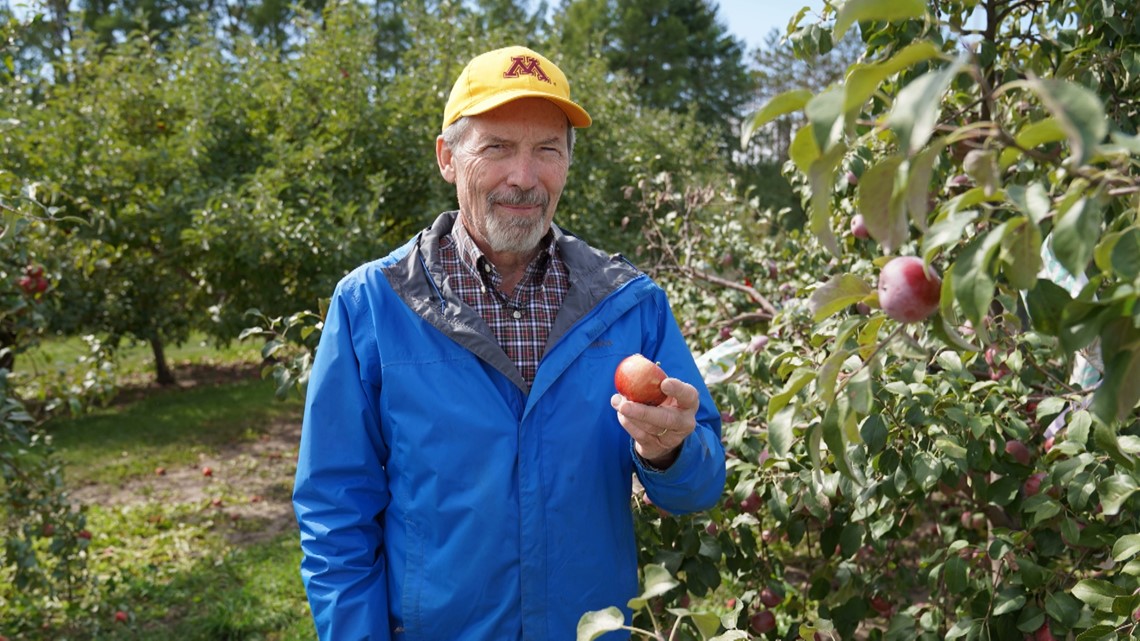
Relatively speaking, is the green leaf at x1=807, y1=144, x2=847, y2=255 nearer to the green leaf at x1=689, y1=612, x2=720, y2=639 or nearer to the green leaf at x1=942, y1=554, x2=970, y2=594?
the green leaf at x1=689, y1=612, x2=720, y2=639

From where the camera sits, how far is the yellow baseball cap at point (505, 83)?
1.50 meters

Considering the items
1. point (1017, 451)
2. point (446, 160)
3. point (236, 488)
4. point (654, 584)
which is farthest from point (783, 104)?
point (236, 488)

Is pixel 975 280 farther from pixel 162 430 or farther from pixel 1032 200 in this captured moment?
pixel 162 430

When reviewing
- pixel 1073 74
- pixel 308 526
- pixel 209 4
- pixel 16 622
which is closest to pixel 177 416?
pixel 16 622

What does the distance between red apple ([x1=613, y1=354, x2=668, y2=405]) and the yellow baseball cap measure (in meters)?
0.46

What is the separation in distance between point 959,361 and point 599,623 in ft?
3.27

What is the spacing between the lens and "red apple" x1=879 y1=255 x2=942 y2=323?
83 centimetres

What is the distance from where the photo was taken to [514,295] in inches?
63.9

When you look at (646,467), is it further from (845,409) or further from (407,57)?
(407,57)

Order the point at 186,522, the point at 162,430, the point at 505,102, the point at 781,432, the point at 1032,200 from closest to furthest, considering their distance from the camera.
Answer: the point at 1032,200
the point at 781,432
the point at 505,102
the point at 186,522
the point at 162,430

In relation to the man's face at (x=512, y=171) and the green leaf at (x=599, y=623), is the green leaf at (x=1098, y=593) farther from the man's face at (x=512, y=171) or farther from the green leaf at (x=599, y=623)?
the man's face at (x=512, y=171)

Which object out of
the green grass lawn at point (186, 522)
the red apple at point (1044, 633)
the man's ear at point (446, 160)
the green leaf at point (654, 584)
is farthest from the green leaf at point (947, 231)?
the green grass lawn at point (186, 522)

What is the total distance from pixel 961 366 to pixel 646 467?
63 centimetres

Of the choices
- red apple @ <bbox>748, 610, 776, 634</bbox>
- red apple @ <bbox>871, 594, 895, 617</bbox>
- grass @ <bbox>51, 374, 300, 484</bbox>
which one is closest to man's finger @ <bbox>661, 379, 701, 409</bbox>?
red apple @ <bbox>748, 610, 776, 634</bbox>
